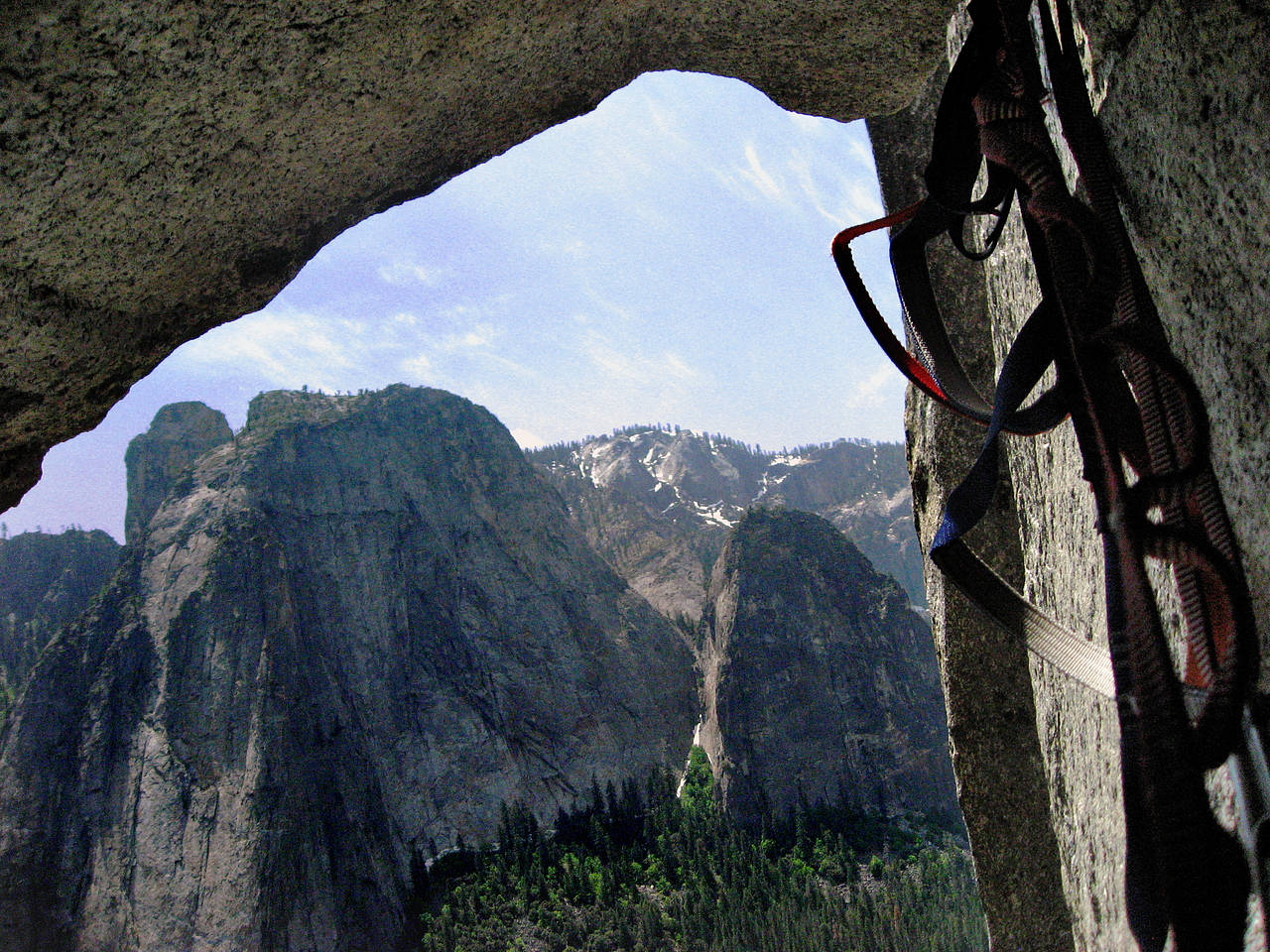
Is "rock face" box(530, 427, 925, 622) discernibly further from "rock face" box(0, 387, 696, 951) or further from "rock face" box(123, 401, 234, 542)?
"rock face" box(123, 401, 234, 542)

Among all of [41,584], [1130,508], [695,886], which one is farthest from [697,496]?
[1130,508]

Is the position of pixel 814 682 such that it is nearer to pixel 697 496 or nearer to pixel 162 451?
pixel 162 451

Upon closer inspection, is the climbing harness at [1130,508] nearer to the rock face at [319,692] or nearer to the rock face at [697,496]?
the rock face at [319,692]

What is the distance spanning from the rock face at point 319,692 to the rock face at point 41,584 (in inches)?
Result: 897

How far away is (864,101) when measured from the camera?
2959mm

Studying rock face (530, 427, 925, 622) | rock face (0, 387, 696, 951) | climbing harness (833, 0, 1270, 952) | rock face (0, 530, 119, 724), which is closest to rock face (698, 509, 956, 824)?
rock face (0, 387, 696, 951)

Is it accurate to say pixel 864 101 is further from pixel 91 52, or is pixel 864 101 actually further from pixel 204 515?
pixel 204 515

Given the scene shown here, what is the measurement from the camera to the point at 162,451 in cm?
8375

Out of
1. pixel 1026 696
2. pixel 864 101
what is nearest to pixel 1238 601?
pixel 864 101

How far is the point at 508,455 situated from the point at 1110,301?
7493 cm

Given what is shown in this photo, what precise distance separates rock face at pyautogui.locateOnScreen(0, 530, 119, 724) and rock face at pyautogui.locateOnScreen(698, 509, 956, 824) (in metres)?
57.4

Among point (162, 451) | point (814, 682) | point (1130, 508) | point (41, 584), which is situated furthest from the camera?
point (162, 451)

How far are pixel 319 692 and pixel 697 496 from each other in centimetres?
9263

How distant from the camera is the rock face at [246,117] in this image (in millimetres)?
1647
